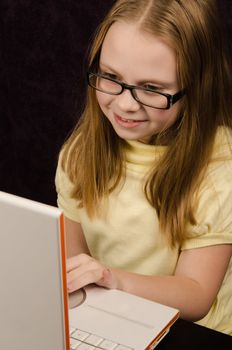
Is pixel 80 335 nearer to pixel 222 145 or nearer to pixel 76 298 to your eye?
pixel 76 298

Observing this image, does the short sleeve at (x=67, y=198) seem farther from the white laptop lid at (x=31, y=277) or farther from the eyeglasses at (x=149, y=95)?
the white laptop lid at (x=31, y=277)

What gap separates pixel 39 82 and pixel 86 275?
3.87ft

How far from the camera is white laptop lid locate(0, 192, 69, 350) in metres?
0.73

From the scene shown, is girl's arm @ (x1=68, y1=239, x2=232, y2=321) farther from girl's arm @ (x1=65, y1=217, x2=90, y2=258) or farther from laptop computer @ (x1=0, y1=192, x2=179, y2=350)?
girl's arm @ (x1=65, y1=217, x2=90, y2=258)

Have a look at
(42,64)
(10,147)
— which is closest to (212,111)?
(42,64)

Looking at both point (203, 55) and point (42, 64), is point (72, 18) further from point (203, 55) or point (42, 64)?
point (203, 55)

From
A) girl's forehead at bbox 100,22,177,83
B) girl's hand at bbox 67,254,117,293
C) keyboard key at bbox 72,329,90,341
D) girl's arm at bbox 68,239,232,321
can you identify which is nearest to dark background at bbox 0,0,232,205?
girl's forehead at bbox 100,22,177,83

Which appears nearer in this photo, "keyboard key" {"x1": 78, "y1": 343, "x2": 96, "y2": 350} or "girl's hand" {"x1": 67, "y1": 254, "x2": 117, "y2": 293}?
"keyboard key" {"x1": 78, "y1": 343, "x2": 96, "y2": 350}

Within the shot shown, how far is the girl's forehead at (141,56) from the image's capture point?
125 centimetres

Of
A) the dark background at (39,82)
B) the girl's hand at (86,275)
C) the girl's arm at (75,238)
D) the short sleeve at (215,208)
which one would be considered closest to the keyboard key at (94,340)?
the girl's hand at (86,275)

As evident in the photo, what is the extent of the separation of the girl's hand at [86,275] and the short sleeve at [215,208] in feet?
0.90

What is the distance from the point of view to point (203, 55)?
131cm

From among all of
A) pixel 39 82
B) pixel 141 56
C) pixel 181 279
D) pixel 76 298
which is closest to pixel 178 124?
pixel 141 56

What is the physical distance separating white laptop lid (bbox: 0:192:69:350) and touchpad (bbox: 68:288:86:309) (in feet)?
0.80
